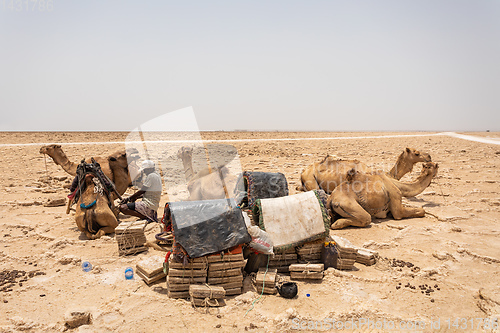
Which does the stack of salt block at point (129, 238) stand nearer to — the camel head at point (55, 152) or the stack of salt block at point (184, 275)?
the stack of salt block at point (184, 275)

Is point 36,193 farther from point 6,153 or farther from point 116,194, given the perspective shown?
point 6,153

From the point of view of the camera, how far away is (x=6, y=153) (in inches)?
768

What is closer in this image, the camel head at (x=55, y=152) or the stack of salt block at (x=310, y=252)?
the stack of salt block at (x=310, y=252)

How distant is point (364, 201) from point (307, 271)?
3.49m

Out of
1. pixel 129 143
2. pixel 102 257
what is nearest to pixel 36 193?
pixel 129 143

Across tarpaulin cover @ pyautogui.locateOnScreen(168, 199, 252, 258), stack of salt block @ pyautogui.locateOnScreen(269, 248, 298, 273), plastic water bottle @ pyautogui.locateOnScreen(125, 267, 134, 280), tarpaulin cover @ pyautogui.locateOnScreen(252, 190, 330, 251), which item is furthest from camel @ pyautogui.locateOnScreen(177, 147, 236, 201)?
plastic water bottle @ pyautogui.locateOnScreen(125, 267, 134, 280)

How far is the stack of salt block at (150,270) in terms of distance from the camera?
17.2 ft

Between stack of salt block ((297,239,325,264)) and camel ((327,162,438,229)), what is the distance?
2.10 metres

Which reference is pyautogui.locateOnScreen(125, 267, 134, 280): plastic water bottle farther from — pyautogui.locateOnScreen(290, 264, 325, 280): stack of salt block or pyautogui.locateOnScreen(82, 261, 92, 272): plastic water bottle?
pyautogui.locateOnScreen(290, 264, 325, 280): stack of salt block

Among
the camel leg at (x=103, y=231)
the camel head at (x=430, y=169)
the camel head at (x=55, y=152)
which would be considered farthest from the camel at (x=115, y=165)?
the camel head at (x=430, y=169)

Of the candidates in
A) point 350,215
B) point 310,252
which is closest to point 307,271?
point 310,252

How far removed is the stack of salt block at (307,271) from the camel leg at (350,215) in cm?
256

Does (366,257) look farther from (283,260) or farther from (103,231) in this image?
(103,231)

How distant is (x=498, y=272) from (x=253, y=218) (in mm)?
4612
